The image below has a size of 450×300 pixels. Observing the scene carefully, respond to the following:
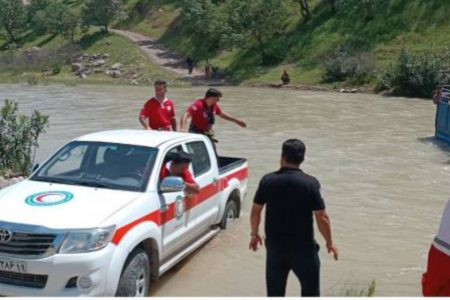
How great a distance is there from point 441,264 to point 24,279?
11.9 ft

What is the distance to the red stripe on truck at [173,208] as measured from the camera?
19.1ft

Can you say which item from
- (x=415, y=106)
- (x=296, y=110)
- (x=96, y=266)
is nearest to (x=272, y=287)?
(x=96, y=266)

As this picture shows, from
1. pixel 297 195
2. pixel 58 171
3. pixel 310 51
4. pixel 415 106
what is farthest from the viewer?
pixel 310 51

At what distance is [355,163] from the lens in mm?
16484

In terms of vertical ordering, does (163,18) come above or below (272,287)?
above

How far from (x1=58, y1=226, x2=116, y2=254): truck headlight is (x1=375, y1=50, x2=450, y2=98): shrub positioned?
113 feet

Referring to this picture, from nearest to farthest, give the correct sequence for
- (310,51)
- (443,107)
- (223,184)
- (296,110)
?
1. (223,184)
2. (443,107)
3. (296,110)
4. (310,51)

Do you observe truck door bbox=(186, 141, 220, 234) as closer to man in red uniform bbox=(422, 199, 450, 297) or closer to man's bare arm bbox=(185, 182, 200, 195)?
man's bare arm bbox=(185, 182, 200, 195)

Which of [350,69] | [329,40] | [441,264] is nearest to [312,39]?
[329,40]

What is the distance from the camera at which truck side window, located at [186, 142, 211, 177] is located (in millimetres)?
7930

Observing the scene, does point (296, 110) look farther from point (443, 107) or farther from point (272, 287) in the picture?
point (272, 287)

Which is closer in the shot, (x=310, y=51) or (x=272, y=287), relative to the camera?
(x=272, y=287)

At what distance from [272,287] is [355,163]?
1143cm

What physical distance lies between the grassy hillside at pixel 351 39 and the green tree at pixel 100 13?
20390mm
